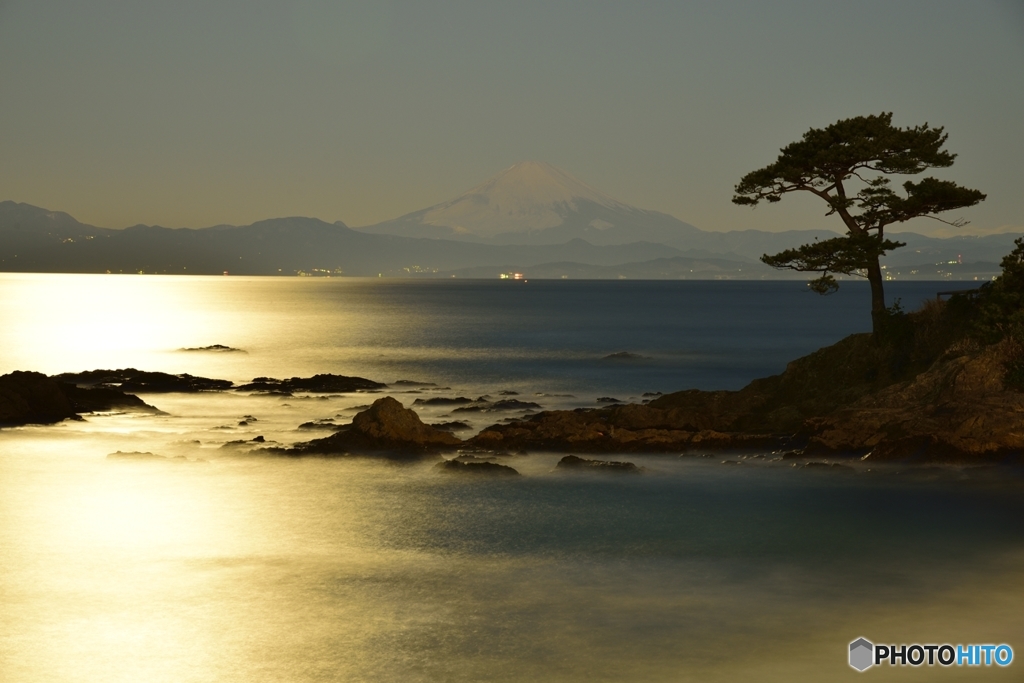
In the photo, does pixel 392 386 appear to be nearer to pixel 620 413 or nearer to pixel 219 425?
pixel 219 425

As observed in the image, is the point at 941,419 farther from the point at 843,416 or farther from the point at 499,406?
the point at 499,406

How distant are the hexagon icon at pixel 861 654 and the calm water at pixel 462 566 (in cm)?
27

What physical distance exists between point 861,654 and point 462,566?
23.9 feet

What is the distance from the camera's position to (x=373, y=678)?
515 inches

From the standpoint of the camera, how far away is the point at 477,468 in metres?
25.8

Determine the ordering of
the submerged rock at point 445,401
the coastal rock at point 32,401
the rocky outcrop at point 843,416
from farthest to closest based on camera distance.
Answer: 1. the submerged rock at point 445,401
2. the coastal rock at point 32,401
3. the rocky outcrop at point 843,416

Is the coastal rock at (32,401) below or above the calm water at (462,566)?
above

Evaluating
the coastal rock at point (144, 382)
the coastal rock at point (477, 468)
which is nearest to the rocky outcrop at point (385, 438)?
the coastal rock at point (477, 468)

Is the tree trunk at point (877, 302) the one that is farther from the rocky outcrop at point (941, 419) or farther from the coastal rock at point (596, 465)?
the coastal rock at point (596, 465)

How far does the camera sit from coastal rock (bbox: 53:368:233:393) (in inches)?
1721

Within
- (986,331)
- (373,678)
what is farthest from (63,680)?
(986,331)

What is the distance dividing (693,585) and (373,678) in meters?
6.21

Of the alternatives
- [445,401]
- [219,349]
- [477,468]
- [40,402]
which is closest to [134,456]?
[40,402]

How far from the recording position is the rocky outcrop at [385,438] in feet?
91.7
